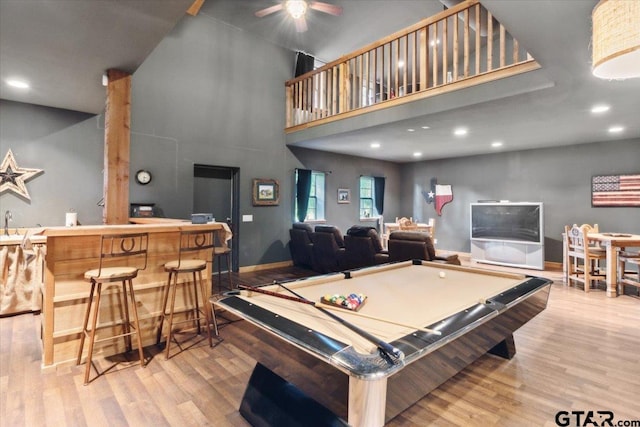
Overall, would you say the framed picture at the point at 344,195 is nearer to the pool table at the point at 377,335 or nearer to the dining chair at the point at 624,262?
the dining chair at the point at 624,262

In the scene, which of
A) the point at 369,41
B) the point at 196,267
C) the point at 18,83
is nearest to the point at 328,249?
the point at 196,267

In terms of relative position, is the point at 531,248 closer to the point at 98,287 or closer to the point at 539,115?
the point at 539,115

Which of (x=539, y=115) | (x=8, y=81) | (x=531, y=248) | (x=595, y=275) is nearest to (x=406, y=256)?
(x=539, y=115)

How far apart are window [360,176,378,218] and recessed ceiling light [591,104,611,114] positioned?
4989 mm

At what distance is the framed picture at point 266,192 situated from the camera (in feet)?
20.8

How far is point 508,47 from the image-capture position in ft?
20.5

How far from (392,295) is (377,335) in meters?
0.75

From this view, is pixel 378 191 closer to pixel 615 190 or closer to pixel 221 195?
pixel 221 195

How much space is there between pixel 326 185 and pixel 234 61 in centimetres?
327

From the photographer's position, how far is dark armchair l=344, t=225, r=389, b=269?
16.5ft

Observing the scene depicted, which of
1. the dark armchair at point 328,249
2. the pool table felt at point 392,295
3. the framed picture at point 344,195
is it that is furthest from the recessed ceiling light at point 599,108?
the framed picture at point 344,195

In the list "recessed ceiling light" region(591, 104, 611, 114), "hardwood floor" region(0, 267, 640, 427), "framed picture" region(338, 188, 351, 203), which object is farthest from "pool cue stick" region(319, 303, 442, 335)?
"framed picture" region(338, 188, 351, 203)

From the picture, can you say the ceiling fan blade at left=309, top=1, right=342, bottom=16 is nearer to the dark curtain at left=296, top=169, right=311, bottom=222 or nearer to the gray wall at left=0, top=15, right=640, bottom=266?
the gray wall at left=0, top=15, right=640, bottom=266

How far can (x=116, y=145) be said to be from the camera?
3184mm
